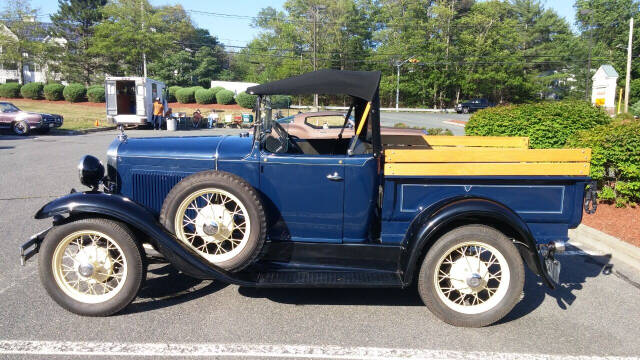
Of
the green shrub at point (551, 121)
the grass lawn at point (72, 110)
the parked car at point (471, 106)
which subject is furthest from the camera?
the parked car at point (471, 106)

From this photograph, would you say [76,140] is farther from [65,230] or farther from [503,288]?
[503,288]

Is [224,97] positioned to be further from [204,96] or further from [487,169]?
[487,169]

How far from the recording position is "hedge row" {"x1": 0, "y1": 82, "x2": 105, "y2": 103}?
123ft

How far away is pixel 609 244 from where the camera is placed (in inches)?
213

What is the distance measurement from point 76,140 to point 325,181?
56.6ft

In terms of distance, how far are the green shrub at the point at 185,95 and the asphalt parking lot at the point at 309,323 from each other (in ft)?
120

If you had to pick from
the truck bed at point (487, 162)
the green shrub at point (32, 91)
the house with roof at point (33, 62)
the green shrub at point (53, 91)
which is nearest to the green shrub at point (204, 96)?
the green shrub at point (53, 91)

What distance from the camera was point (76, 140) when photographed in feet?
58.6

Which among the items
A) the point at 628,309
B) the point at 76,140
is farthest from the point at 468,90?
the point at 628,309

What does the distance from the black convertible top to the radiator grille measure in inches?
44.0

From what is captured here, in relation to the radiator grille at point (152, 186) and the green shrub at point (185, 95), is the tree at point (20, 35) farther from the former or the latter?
the radiator grille at point (152, 186)

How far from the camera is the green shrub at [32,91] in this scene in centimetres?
3900

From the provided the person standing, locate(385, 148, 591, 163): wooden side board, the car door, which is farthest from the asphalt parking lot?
the person standing

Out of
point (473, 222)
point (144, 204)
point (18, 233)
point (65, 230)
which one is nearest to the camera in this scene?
point (65, 230)
